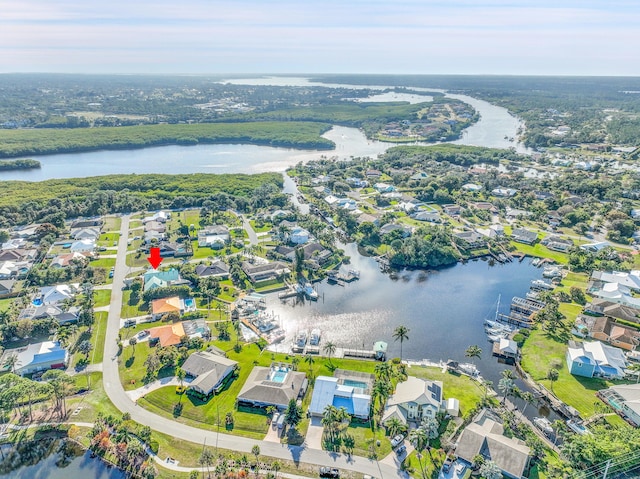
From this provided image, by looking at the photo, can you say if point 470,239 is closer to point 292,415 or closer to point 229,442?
point 292,415

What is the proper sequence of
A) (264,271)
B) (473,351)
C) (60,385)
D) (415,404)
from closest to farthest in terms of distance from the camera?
1. (415,404)
2. (60,385)
3. (473,351)
4. (264,271)

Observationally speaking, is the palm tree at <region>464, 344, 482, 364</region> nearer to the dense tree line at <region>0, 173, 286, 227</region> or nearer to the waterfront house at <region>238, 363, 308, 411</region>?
the waterfront house at <region>238, 363, 308, 411</region>

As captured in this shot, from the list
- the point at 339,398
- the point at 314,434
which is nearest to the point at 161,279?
the point at 339,398

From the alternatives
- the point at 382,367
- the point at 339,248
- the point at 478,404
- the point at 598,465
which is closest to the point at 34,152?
the point at 339,248

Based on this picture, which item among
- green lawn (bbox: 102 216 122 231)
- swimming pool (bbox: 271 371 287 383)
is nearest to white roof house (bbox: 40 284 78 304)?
green lawn (bbox: 102 216 122 231)

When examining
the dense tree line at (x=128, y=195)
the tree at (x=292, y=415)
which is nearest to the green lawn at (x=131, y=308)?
the tree at (x=292, y=415)

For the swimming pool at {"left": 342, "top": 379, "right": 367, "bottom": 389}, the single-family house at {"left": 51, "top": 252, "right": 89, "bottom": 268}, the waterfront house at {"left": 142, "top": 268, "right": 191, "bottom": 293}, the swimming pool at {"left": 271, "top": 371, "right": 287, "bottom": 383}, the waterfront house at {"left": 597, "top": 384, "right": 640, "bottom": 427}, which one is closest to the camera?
the waterfront house at {"left": 597, "top": 384, "right": 640, "bottom": 427}

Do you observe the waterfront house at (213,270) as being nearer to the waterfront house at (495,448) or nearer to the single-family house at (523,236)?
the waterfront house at (495,448)
